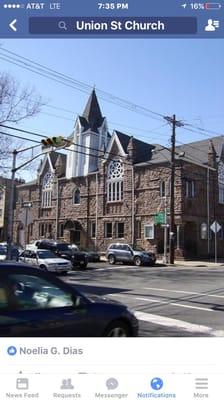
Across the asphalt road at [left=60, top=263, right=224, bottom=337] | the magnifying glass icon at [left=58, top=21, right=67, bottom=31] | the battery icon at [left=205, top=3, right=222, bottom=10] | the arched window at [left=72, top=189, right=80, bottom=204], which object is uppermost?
the arched window at [left=72, top=189, right=80, bottom=204]

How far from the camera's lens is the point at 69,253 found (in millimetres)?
29625

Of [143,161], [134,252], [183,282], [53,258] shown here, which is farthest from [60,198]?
[183,282]

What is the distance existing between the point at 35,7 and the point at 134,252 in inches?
1179

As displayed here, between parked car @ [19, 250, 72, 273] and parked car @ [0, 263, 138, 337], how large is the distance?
706 inches

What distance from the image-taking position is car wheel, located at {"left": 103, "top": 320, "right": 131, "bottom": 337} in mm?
4383

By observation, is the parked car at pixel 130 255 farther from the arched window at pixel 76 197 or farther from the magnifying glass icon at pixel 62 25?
the magnifying glass icon at pixel 62 25

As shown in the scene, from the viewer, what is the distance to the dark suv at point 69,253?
28141 mm

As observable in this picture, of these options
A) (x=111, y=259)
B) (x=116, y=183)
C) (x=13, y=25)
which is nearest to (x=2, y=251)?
(x=111, y=259)

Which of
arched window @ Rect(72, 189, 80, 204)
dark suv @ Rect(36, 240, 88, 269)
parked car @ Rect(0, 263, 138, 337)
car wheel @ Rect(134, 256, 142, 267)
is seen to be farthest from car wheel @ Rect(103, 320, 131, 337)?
arched window @ Rect(72, 189, 80, 204)

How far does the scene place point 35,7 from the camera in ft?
8.46
